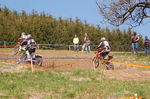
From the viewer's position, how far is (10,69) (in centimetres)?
1487

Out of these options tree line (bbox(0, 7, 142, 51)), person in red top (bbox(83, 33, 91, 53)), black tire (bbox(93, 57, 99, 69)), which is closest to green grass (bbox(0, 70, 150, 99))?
black tire (bbox(93, 57, 99, 69))

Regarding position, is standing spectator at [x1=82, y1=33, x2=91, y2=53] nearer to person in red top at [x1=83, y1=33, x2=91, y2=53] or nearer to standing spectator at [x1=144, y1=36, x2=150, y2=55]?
person in red top at [x1=83, y1=33, x2=91, y2=53]

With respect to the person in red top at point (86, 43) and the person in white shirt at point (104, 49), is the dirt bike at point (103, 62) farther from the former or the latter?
the person in red top at point (86, 43)

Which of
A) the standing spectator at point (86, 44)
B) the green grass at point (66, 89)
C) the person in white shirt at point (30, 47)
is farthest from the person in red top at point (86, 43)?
the green grass at point (66, 89)

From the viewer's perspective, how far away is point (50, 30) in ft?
126

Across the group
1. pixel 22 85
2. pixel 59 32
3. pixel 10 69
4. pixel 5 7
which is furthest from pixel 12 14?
pixel 22 85

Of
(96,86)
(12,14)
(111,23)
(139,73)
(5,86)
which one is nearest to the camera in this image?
(5,86)

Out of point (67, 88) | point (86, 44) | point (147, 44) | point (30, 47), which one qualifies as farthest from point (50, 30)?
point (67, 88)

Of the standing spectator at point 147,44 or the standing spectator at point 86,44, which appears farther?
the standing spectator at point 86,44

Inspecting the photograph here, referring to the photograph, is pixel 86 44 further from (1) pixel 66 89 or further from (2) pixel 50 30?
(1) pixel 66 89

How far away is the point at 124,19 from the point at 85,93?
18181mm

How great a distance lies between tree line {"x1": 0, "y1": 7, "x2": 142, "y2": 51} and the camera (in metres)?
35.6

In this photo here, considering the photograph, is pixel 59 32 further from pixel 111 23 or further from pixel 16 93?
pixel 16 93

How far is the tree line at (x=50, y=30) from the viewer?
35625 millimetres
